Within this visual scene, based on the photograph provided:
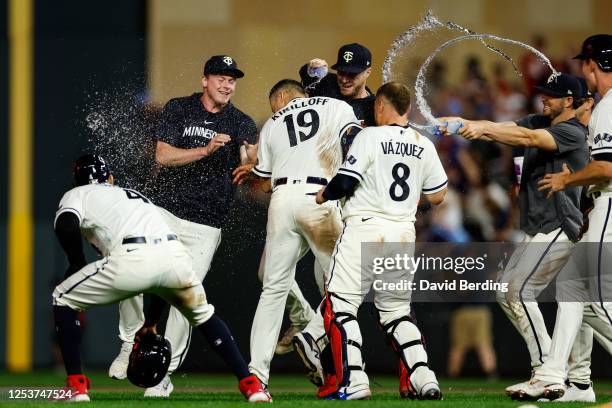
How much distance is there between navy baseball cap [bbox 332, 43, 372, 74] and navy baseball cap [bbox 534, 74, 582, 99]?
1.29 meters

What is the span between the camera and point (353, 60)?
30.6 ft

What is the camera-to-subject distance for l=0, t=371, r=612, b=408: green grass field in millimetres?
8094

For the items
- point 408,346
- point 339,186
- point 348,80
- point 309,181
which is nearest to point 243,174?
point 309,181

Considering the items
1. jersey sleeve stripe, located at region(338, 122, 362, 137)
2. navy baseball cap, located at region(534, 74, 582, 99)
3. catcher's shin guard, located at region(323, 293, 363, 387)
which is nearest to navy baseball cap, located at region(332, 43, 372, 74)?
jersey sleeve stripe, located at region(338, 122, 362, 137)

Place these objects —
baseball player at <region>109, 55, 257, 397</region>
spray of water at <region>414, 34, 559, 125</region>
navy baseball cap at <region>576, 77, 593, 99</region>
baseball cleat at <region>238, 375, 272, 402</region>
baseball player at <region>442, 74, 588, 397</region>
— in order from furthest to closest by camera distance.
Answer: spray of water at <region>414, 34, 559, 125</region>, baseball player at <region>109, 55, 257, 397</region>, navy baseball cap at <region>576, 77, 593, 99</region>, baseball player at <region>442, 74, 588, 397</region>, baseball cleat at <region>238, 375, 272, 402</region>

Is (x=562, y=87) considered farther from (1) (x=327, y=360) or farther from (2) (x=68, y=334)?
(2) (x=68, y=334)

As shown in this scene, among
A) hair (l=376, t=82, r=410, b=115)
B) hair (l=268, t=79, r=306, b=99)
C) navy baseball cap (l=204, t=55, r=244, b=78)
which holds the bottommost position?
hair (l=376, t=82, r=410, b=115)

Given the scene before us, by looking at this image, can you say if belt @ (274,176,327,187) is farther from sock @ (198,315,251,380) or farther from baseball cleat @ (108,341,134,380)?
baseball cleat @ (108,341,134,380)

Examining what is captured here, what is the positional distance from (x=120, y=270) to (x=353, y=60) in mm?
2527

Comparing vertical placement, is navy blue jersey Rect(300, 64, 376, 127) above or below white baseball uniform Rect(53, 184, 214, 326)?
above

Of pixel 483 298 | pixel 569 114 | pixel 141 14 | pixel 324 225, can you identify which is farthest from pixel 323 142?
pixel 141 14

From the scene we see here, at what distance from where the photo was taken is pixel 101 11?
15.5m

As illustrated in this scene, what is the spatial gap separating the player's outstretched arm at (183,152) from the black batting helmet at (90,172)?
1239 millimetres

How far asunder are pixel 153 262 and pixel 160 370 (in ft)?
3.10
